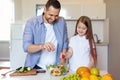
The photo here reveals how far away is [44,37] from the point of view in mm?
1749

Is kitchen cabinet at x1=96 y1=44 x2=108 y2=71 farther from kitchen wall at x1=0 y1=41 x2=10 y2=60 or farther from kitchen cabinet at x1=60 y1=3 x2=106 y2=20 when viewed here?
kitchen wall at x1=0 y1=41 x2=10 y2=60

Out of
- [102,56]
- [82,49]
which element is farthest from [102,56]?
[82,49]

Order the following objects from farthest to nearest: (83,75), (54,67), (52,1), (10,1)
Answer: (10,1)
(52,1)
(54,67)
(83,75)

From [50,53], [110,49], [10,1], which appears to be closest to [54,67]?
[50,53]

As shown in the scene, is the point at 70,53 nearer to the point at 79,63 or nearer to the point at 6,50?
the point at 79,63

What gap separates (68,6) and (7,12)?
306 cm

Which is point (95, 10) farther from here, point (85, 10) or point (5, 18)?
point (5, 18)

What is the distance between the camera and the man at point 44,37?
64.7 inches

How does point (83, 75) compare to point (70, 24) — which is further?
point (70, 24)

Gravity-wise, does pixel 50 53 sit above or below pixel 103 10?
below

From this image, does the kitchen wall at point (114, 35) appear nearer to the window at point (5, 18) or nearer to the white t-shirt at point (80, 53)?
the white t-shirt at point (80, 53)

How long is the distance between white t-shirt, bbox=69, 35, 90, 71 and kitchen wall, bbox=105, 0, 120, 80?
219cm

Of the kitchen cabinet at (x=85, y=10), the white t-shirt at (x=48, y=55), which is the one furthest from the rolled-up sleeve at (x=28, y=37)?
the kitchen cabinet at (x=85, y=10)

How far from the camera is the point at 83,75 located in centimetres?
126
